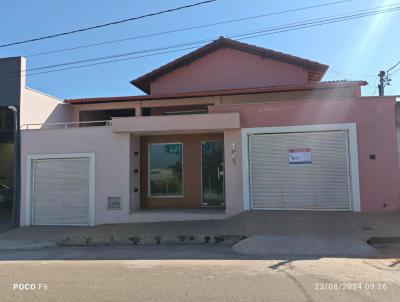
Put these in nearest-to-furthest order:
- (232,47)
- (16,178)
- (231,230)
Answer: (231,230)
(16,178)
(232,47)

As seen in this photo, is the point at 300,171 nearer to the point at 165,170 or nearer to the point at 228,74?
the point at 165,170

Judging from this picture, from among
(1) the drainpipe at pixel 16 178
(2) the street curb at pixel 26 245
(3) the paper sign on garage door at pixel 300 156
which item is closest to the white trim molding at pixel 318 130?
(3) the paper sign on garage door at pixel 300 156

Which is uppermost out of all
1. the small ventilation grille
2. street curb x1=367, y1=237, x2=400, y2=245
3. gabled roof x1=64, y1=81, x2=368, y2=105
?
gabled roof x1=64, y1=81, x2=368, y2=105

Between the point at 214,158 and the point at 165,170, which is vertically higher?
the point at 214,158

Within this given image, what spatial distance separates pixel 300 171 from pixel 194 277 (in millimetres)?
7688

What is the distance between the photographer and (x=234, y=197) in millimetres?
14023

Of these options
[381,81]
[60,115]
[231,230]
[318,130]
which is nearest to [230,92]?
[318,130]

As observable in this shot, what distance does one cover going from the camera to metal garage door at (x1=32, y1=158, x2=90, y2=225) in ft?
50.0

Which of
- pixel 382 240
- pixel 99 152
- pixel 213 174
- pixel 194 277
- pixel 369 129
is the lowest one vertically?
pixel 194 277

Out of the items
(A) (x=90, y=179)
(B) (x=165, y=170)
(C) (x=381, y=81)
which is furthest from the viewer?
(C) (x=381, y=81)

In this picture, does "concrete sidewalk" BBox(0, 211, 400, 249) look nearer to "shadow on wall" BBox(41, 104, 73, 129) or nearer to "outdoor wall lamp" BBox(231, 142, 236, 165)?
"outdoor wall lamp" BBox(231, 142, 236, 165)

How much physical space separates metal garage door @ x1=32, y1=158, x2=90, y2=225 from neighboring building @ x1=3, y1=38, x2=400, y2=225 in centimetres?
4

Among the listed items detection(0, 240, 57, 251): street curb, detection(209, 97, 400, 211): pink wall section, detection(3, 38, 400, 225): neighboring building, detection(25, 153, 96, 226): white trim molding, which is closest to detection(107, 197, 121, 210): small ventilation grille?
detection(3, 38, 400, 225): neighboring building

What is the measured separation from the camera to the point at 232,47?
66.4 ft
